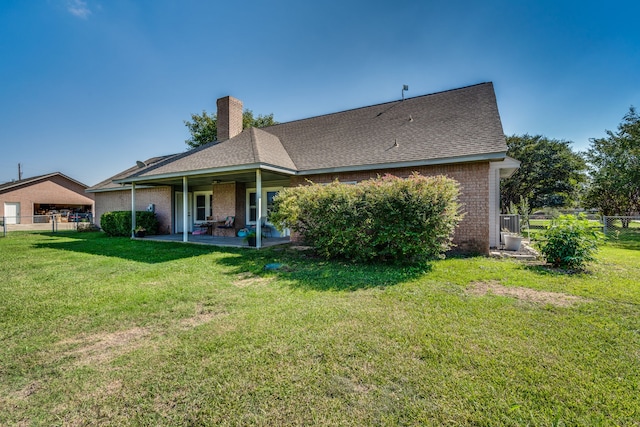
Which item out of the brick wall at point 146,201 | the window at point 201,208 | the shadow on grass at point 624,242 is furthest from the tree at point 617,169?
the brick wall at point 146,201

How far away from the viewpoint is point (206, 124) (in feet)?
99.7

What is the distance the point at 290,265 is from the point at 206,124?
28268 millimetres

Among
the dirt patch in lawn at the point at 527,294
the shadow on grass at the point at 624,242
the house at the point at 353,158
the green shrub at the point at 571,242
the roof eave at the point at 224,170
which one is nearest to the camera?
the dirt patch in lawn at the point at 527,294

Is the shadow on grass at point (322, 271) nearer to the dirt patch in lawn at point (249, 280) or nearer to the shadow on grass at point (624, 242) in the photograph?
the dirt patch in lawn at point (249, 280)

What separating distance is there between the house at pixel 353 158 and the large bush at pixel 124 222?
36.4 inches

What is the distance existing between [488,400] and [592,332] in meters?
2.32

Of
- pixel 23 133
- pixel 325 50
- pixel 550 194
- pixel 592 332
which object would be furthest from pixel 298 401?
pixel 550 194

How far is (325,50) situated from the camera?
12180 mm

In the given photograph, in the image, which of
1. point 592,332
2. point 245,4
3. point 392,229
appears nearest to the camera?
point 592,332

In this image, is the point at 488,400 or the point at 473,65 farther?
the point at 473,65

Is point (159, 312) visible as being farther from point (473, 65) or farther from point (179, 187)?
point (473, 65)

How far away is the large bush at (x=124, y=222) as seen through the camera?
559 inches

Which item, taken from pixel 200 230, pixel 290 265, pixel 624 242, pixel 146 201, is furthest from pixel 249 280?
pixel 624 242

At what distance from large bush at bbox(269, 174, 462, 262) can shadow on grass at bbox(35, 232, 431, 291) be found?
18.8 inches
